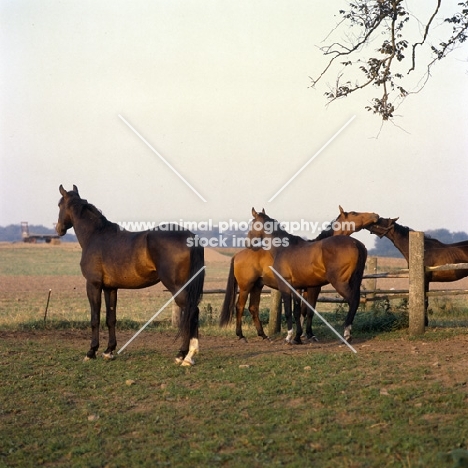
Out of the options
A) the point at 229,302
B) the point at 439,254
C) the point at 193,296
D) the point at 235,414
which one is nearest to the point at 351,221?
the point at 439,254

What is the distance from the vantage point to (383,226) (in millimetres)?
13281

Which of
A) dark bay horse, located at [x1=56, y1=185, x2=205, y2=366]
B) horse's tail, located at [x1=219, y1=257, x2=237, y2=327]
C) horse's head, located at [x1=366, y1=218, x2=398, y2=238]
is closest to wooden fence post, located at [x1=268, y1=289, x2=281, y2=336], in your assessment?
horse's tail, located at [x1=219, y1=257, x2=237, y2=327]

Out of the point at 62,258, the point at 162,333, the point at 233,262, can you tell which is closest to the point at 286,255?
the point at 233,262

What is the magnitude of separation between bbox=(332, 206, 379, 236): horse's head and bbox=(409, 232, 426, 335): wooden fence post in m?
1.68

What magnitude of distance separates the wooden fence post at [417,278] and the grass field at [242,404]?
401 millimetres

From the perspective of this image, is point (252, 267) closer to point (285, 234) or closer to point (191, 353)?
point (285, 234)

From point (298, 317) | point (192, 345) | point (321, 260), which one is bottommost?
point (192, 345)

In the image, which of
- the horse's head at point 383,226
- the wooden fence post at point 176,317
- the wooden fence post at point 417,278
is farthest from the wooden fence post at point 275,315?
the wooden fence post at point 417,278

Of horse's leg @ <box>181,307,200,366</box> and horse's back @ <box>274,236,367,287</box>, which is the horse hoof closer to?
horse's leg @ <box>181,307,200,366</box>

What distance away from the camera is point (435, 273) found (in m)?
12.2

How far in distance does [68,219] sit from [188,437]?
5.85m

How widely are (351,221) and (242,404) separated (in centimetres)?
674

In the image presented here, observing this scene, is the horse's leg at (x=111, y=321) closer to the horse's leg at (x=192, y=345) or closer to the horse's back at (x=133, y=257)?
the horse's back at (x=133, y=257)

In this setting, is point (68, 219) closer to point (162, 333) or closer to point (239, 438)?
point (162, 333)
